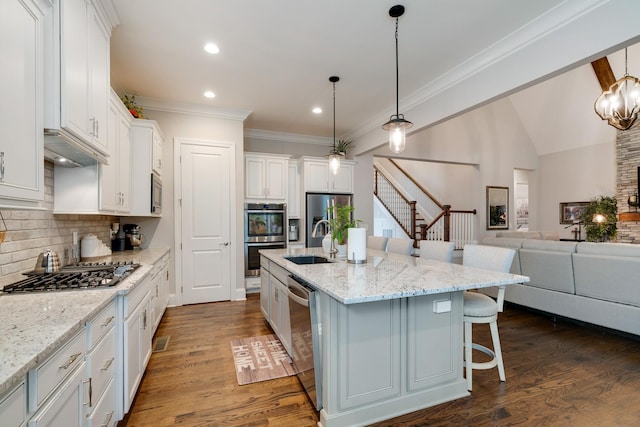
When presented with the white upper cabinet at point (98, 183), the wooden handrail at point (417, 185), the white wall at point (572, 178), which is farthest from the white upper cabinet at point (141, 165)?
the white wall at point (572, 178)

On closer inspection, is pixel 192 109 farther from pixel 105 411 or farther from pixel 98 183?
pixel 105 411

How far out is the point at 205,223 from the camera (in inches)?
173

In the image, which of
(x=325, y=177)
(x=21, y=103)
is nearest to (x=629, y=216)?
(x=325, y=177)

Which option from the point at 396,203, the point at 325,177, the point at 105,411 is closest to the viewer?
the point at 105,411

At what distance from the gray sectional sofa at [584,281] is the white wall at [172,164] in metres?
3.85

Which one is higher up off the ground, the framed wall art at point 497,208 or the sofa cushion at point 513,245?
the framed wall art at point 497,208

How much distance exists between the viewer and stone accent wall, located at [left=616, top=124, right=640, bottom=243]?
241 inches

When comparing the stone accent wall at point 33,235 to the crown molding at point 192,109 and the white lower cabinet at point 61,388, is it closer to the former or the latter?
the white lower cabinet at point 61,388

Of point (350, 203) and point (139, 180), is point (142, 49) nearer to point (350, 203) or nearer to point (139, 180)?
point (139, 180)

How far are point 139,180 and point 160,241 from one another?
1172 mm

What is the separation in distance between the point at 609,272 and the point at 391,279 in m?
2.63

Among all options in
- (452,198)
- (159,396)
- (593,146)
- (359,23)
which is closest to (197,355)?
(159,396)

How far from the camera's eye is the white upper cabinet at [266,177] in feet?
16.4

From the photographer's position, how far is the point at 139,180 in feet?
11.0
